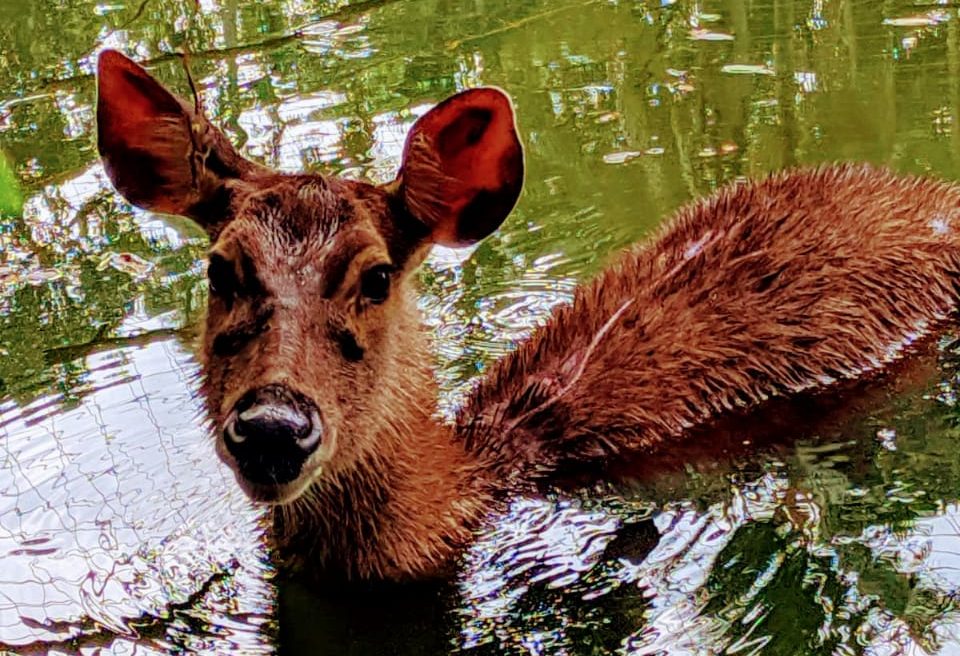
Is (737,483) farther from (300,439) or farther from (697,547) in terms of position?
(300,439)

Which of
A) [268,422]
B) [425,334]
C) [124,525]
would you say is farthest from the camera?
[124,525]

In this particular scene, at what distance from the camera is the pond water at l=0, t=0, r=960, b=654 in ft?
14.9

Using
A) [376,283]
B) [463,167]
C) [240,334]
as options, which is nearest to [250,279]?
[240,334]

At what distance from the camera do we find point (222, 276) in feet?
14.0

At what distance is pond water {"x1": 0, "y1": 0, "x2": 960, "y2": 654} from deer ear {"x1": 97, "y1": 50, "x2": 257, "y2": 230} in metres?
0.74

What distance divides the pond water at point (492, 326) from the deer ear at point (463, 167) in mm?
1238

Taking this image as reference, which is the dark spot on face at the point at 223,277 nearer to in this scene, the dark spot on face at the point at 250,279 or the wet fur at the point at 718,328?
the dark spot on face at the point at 250,279

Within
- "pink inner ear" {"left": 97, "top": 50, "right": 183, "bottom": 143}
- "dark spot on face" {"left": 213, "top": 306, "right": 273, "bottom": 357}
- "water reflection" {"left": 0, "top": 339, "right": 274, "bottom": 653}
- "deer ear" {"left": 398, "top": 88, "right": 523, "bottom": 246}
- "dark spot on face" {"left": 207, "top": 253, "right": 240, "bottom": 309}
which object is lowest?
"water reflection" {"left": 0, "top": 339, "right": 274, "bottom": 653}

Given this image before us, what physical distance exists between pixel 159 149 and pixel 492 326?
253cm

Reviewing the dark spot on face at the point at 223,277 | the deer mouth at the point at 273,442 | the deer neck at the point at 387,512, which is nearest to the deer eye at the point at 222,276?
the dark spot on face at the point at 223,277

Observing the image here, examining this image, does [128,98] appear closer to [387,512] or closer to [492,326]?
[387,512]

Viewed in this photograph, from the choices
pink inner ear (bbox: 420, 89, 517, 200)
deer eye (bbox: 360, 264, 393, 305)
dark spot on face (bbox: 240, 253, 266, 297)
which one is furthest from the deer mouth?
pink inner ear (bbox: 420, 89, 517, 200)

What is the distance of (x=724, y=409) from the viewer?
566 cm

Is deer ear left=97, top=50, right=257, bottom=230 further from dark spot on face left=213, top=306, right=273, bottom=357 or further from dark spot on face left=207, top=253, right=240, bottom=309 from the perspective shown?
dark spot on face left=213, top=306, right=273, bottom=357
